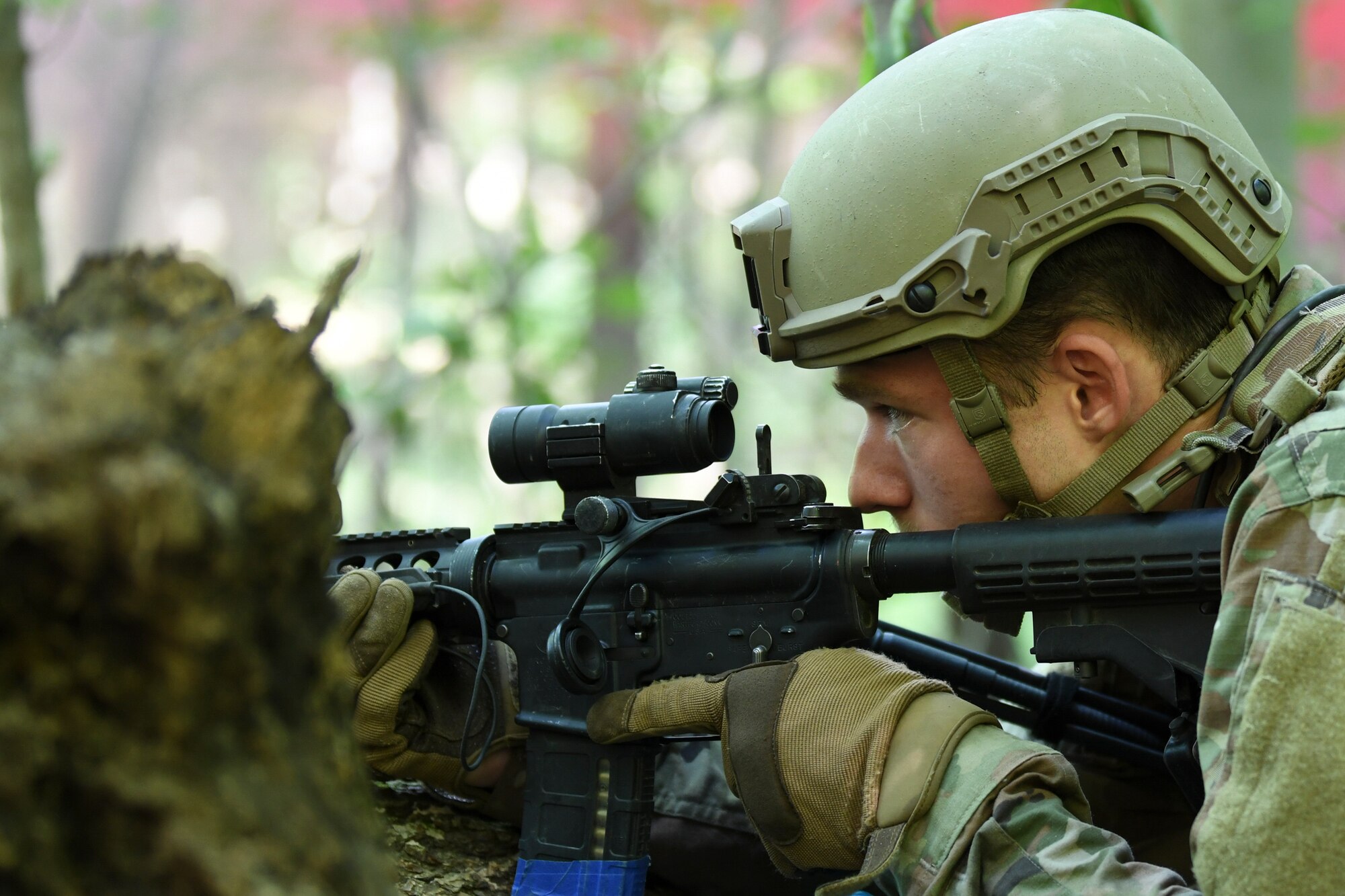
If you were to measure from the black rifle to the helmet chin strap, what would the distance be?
0.15m

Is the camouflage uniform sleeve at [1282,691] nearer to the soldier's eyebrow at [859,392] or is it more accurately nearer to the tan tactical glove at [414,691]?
the soldier's eyebrow at [859,392]

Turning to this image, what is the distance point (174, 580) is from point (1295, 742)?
144 centimetres

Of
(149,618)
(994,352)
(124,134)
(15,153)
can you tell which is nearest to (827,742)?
(994,352)

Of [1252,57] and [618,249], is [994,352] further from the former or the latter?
[618,249]

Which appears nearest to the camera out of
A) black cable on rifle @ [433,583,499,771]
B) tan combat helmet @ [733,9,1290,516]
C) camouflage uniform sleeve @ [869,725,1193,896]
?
camouflage uniform sleeve @ [869,725,1193,896]

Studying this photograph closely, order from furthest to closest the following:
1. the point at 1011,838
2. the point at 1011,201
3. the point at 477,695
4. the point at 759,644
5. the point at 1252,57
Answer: the point at 1252,57
the point at 477,695
the point at 759,644
the point at 1011,201
the point at 1011,838

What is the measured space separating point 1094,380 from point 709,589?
2.78ft

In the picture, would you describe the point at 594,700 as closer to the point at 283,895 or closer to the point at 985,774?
the point at 985,774

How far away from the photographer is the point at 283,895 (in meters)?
0.90

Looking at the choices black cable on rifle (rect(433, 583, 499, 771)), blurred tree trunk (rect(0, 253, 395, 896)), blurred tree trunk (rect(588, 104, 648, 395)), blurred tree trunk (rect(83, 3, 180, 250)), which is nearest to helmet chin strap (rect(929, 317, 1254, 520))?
black cable on rifle (rect(433, 583, 499, 771))

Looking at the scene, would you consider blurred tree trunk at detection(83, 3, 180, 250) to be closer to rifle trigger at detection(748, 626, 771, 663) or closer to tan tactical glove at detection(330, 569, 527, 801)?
tan tactical glove at detection(330, 569, 527, 801)

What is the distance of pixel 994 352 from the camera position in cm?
241

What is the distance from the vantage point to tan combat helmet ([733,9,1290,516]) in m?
2.32

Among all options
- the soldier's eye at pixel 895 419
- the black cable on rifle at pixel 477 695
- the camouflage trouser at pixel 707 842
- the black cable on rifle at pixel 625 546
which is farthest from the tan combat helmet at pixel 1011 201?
the camouflage trouser at pixel 707 842
